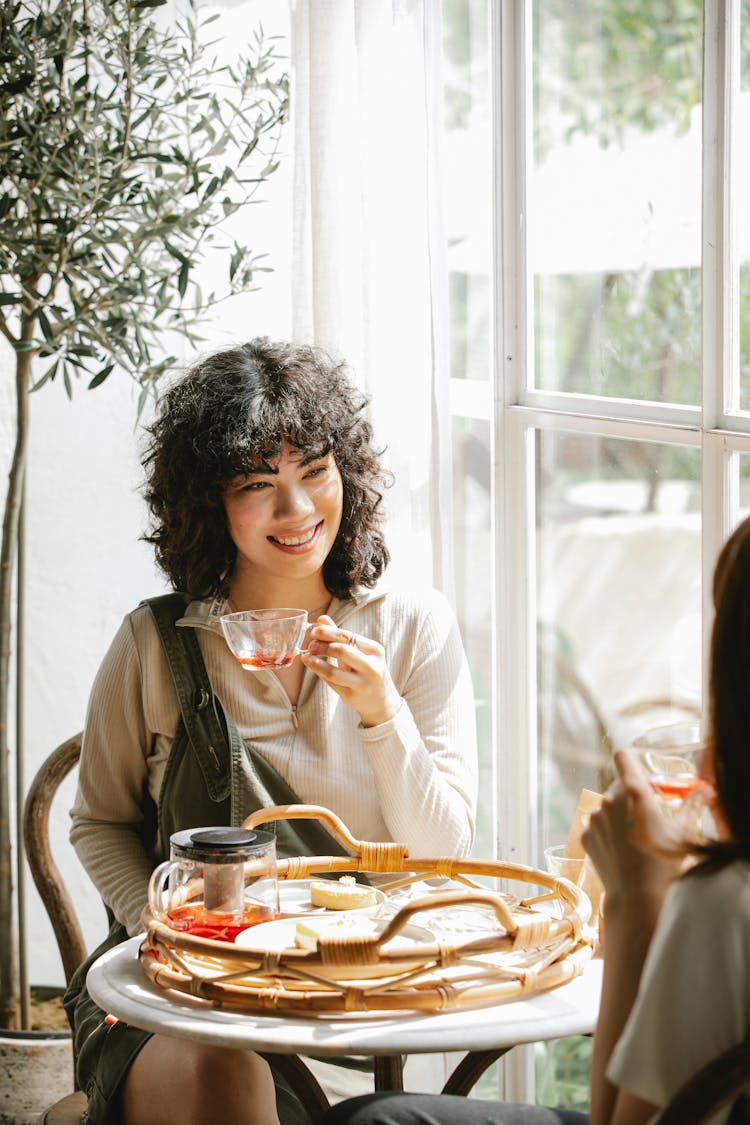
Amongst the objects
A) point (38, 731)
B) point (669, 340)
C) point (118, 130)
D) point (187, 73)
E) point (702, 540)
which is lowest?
point (38, 731)

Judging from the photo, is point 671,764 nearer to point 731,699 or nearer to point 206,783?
point 731,699

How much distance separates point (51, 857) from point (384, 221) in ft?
4.20

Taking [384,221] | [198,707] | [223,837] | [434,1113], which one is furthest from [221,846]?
[384,221]

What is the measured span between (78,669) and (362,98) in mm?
1472

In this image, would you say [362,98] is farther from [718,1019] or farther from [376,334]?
[718,1019]

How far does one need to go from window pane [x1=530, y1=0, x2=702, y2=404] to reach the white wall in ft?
3.48

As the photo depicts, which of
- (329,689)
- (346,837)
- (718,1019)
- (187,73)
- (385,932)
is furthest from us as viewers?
(187,73)

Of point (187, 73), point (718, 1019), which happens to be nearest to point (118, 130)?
point (187, 73)

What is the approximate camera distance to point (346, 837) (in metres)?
1.81

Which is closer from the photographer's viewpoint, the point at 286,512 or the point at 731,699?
the point at 731,699

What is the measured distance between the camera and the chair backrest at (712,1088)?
3.44 ft

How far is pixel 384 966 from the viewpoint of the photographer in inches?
59.1

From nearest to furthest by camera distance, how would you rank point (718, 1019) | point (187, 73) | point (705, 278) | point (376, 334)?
A: point (718, 1019), point (705, 278), point (376, 334), point (187, 73)

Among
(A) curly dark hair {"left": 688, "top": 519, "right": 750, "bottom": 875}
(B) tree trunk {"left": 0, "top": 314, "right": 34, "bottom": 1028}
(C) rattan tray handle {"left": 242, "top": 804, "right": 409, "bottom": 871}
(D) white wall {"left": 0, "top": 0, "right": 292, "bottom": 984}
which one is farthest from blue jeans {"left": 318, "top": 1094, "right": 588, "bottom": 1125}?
(D) white wall {"left": 0, "top": 0, "right": 292, "bottom": 984}
